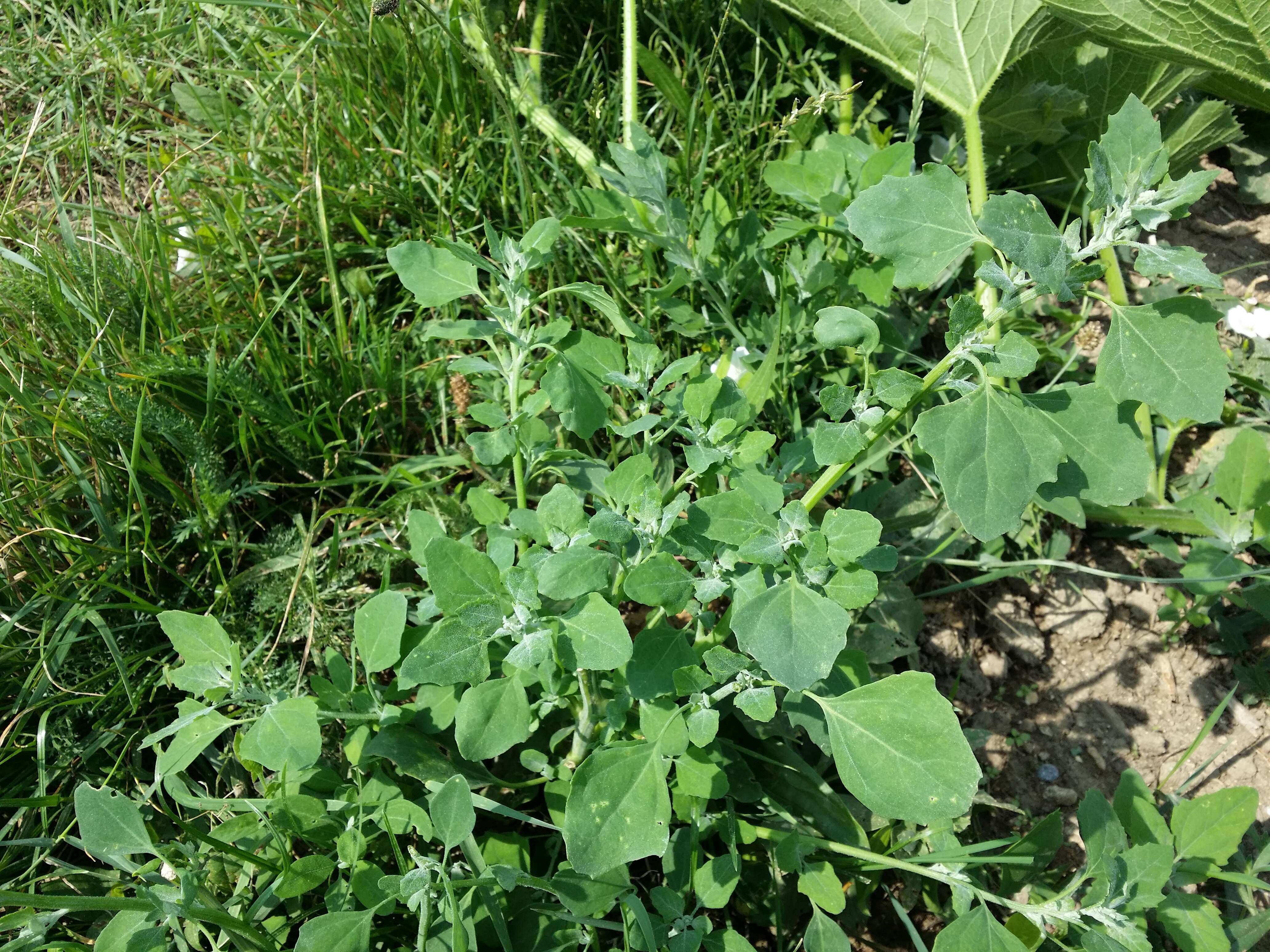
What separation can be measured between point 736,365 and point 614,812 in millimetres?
1260

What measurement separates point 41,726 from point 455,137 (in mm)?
1996

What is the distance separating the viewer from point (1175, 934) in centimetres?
187

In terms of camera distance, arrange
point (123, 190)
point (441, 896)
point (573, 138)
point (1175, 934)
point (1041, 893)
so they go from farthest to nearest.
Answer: point (573, 138)
point (123, 190)
point (1041, 893)
point (1175, 934)
point (441, 896)

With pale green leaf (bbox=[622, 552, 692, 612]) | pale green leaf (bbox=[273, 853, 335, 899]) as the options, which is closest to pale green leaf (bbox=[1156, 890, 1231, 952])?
pale green leaf (bbox=[622, 552, 692, 612])

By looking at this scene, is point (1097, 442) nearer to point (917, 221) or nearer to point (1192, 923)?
point (917, 221)

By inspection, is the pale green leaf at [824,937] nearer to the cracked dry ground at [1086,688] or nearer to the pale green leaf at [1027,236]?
the cracked dry ground at [1086,688]

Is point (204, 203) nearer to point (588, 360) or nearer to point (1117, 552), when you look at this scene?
point (588, 360)

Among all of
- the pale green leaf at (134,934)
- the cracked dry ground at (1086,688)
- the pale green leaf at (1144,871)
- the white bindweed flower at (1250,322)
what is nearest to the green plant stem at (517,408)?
the pale green leaf at (134,934)

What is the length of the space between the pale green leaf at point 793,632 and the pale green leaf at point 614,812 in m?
0.34

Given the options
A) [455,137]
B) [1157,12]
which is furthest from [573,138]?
[1157,12]

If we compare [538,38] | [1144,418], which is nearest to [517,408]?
[538,38]

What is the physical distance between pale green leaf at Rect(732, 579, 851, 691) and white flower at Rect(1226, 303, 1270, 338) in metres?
1.99

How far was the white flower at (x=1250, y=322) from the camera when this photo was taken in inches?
106

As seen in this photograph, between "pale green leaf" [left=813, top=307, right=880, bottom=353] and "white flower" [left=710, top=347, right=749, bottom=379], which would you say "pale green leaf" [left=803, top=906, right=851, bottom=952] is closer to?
"pale green leaf" [left=813, top=307, right=880, bottom=353]
